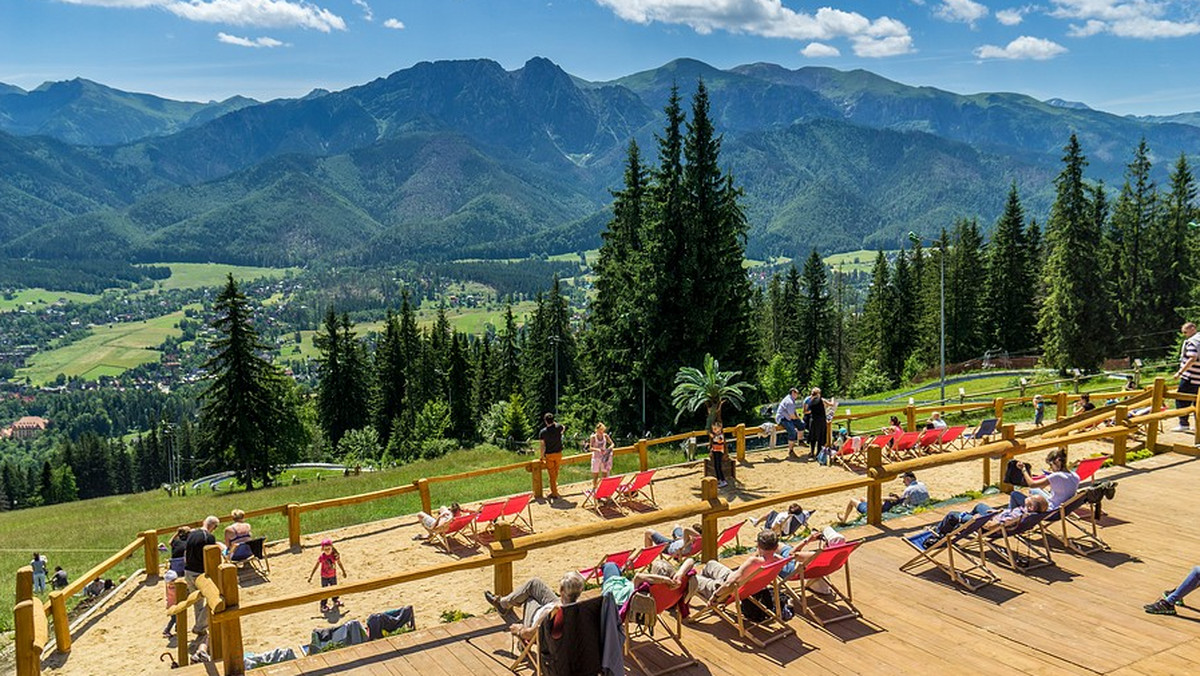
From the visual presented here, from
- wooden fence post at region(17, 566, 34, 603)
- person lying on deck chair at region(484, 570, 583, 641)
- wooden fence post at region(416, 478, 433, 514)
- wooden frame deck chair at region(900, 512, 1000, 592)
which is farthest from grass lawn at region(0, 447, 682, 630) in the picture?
wooden frame deck chair at region(900, 512, 1000, 592)

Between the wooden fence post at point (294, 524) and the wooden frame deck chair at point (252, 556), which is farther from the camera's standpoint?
the wooden fence post at point (294, 524)

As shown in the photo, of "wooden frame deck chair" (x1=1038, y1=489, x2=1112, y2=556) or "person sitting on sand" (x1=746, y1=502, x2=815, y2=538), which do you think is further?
"person sitting on sand" (x1=746, y1=502, x2=815, y2=538)

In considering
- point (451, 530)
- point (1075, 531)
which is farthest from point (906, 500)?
point (451, 530)

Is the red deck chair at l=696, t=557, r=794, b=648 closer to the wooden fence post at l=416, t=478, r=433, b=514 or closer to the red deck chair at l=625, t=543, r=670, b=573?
the red deck chair at l=625, t=543, r=670, b=573

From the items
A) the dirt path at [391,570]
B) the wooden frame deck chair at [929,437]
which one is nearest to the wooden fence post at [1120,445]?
the dirt path at [391,570]

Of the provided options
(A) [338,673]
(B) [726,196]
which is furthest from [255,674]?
(B) [726,196]

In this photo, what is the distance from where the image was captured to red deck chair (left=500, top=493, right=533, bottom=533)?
1566 centimetres

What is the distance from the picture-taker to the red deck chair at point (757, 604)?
8258mm

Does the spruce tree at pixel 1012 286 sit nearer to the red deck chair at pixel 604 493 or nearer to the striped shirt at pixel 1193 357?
the striped shirt at pixel 1193 357

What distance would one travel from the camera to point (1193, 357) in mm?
17156

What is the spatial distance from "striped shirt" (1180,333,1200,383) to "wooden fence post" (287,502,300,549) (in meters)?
19.5

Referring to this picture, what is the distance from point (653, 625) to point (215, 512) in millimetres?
23671

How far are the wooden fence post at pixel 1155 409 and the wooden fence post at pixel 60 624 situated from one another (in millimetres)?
19724

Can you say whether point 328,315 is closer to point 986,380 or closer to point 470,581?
point 986,380
